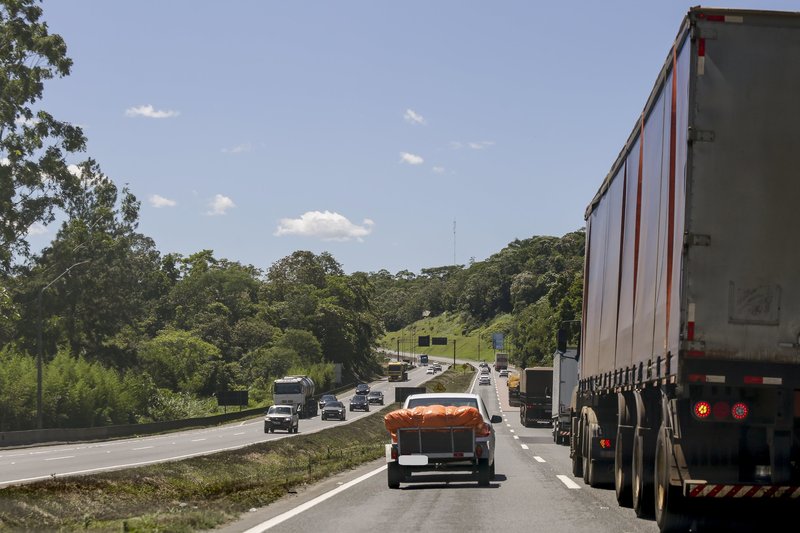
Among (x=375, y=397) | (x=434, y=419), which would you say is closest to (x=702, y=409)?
(x=434, y=419)

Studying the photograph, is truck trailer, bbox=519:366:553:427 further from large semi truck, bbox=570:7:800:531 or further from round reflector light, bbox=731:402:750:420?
round reflector light, bbox=731:402:750:420

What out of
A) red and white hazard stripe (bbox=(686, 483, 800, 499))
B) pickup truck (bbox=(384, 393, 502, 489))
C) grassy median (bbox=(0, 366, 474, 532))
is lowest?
grassy median (bbox=(0, 366, 474, 532))

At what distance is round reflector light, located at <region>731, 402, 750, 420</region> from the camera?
10.8 meters

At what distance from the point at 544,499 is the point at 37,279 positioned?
8230 cm

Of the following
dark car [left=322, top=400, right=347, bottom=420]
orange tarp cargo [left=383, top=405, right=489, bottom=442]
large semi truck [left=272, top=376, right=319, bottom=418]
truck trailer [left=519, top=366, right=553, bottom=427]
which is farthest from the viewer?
large semi truck [left=272, top=376, right=319, bottom=418]

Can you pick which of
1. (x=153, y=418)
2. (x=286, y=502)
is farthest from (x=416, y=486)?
(x=153, y=418)

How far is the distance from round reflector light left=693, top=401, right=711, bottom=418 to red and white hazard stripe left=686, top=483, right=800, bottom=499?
2.16 feet

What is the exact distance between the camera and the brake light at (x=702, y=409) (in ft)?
35.7

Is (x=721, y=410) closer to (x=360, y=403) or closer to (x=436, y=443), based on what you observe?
(x=436, y=443)

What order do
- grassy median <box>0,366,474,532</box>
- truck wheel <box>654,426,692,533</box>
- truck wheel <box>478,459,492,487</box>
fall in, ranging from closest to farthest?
truck wheel <box>654,426,692,533</box>
grassy median <box>0,366,474,532</box>
truck wheel <box>478,459,492,487</box>

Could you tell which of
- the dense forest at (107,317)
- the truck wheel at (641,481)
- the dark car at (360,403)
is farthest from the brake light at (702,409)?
the dark car at (360,403)

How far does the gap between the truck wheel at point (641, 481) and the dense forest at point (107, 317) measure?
47033mm

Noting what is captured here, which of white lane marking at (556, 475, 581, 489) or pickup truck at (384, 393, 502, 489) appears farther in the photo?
white lane marking at (556, 475, 581, 489)

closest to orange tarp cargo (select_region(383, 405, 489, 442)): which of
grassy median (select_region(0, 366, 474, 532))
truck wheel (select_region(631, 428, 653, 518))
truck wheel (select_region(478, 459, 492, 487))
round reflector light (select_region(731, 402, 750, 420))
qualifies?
truck wheel (select_region(478, 459, 492, 487))
